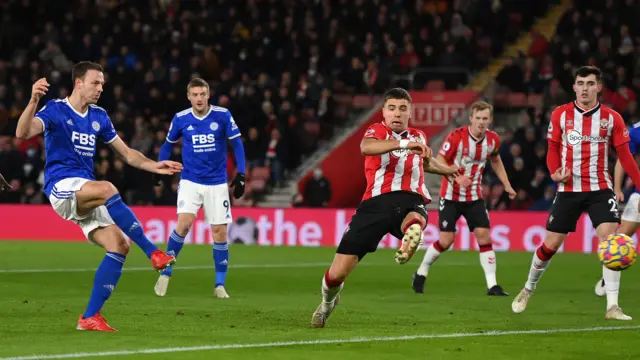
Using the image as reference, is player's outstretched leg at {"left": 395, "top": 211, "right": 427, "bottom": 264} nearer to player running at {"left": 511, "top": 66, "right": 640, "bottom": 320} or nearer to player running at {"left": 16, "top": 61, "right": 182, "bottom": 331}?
player running at {"left": 16, "top": 61, "right": 182, "bottom": 331}

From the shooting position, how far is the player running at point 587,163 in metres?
10.7

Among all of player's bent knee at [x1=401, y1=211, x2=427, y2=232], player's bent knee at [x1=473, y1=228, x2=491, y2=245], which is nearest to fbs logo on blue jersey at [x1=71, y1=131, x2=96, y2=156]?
player's bent knee at [x1=401, y1=211, x2=427, y2=232]

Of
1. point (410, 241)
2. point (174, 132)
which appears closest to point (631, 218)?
point (410, 241)

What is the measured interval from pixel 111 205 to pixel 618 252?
4370mm

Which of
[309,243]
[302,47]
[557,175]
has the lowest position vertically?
[309,243]

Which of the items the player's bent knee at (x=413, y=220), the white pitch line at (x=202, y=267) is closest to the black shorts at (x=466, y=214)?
the white pitch line at (x=202, y=267)

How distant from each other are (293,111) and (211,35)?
156 inches

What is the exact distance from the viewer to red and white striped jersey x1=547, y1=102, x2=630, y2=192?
10.8 metres

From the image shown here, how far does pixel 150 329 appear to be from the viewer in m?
9.30

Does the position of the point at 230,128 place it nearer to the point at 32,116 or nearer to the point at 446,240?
the point at 446,240

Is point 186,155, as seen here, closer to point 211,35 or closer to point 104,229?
point 104,229

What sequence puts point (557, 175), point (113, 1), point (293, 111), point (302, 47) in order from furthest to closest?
point (113, 1)
point (302, 47)
point (293, 111)
point (557, 175)

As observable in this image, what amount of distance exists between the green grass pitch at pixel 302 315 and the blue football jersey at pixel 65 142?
1.24 metres

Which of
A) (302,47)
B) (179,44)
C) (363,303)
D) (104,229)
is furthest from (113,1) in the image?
(104,229)
